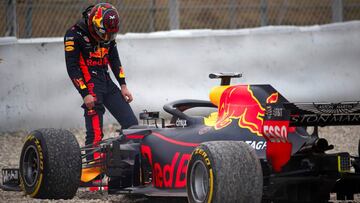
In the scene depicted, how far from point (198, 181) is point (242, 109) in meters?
0.87

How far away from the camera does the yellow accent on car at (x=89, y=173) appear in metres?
8.40

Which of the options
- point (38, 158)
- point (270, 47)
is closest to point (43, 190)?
point (38, 158)

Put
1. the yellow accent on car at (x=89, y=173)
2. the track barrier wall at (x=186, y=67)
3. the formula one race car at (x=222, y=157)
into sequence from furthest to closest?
the track barrier wall at (x=186, y=67) < the yellow accent on car at (x=89, y=173) < the formula one race car at (x=222, y=157)

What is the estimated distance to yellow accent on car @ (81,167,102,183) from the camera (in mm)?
8398

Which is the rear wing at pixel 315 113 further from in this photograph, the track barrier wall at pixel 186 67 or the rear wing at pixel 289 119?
the track barrier wall at pixel 186 67

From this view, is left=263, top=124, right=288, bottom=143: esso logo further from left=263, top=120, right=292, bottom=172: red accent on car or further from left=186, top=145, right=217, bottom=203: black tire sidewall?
left=186, top=145, right=217, bottom=203: black tire sidewall

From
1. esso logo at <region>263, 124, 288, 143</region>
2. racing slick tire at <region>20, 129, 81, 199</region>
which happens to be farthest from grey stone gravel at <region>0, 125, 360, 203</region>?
esso logo at <region>263, 124, 288, 143</region>

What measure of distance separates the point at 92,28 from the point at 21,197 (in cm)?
190

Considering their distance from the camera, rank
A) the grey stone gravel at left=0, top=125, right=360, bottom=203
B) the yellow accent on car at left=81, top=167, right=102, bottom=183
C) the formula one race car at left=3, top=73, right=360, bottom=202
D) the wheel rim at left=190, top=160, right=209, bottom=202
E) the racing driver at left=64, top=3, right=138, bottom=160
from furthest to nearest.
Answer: the racing driver at left=64, top=3, right=138, bottom=160, the grey stone gravel at left=0, top=125, right=360, bottom=203, the yellow accent on car at left=81, top=167, right=102, bottom=183, the wheel rim at left=190, top=160, right=209, bottom=202, the formula one race car at left=3, top=73, right=360, bottom=202

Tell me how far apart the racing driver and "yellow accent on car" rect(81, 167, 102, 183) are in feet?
1.80

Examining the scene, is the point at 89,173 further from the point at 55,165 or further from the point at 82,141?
the point at 82,141

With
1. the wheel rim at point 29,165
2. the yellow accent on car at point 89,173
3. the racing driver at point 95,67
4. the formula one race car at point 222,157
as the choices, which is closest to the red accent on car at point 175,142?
the formula one race car at point 222,157

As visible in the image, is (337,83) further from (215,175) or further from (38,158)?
(215,175)

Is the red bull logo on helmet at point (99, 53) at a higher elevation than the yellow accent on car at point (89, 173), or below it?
higher
